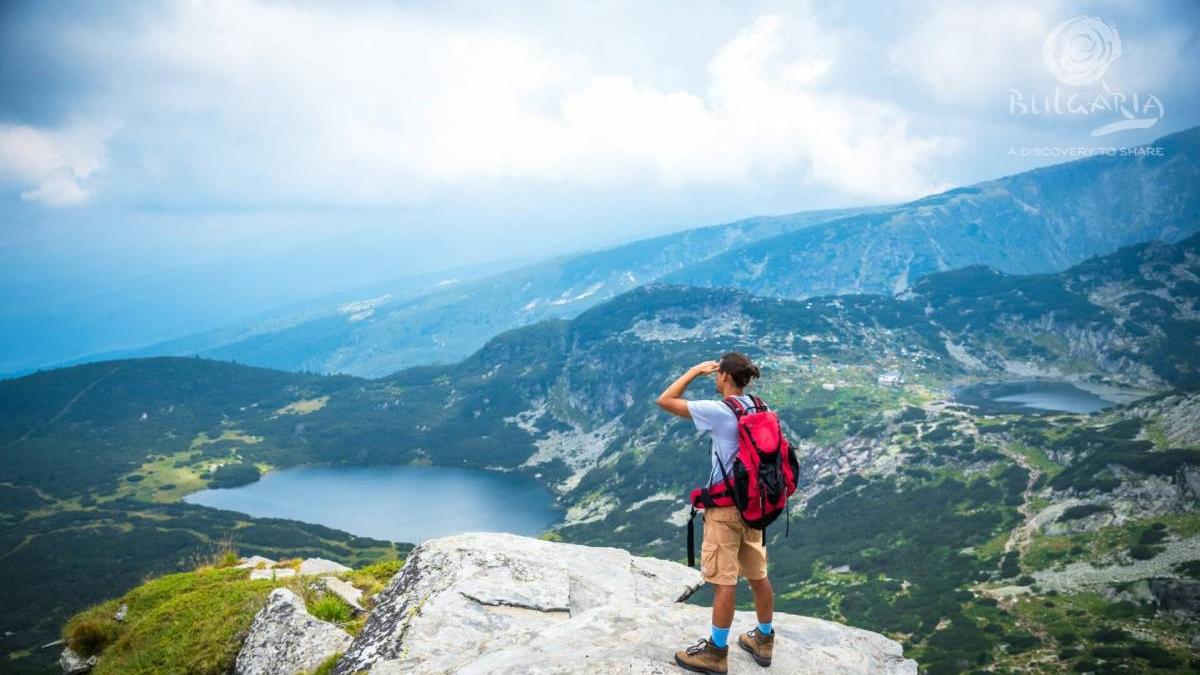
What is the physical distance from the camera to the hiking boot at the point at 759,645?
9289 millimetres

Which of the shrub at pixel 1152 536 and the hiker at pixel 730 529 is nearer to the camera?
the hiker at pixel 730 529

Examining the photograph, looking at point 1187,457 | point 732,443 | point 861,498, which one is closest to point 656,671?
point 732,443

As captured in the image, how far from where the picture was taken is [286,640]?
11289 mm

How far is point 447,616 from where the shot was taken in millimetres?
10203

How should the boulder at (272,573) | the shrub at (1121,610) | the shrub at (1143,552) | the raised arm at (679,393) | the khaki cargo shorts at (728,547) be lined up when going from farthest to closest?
the shrub at (1143,552), the shrub at (1121,610), the boulder at (272,573), the raised arm at (679,393), the khaki cargo shorts at (728,547)

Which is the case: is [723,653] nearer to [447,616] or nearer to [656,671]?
→ [656,671]

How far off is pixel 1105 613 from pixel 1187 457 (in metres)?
57.6

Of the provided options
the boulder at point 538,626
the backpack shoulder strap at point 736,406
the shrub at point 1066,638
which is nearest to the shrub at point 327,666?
the boulder at point 538,626

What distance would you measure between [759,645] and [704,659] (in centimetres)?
122

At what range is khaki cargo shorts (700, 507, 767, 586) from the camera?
9.33m

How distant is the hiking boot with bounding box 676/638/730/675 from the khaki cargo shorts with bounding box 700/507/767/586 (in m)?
0.91

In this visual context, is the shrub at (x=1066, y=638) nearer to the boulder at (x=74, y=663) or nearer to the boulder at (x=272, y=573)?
the boulder at (x=272, y=573)

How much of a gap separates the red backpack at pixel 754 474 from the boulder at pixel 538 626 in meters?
2.21

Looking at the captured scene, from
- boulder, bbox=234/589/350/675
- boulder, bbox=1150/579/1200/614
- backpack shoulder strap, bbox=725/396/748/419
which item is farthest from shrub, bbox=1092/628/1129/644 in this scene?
boulder, bbox=234/589/350/675
